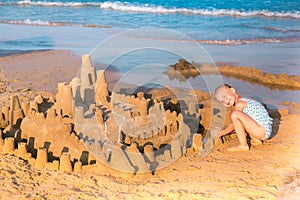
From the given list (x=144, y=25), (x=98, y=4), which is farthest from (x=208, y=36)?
(x=98, y=4)

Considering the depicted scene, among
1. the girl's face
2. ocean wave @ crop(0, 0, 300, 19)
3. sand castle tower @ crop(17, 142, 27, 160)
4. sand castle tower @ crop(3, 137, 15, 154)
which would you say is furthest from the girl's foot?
ocean wave @ crop(0, 0, 300, 19)

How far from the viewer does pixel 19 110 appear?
498 cm

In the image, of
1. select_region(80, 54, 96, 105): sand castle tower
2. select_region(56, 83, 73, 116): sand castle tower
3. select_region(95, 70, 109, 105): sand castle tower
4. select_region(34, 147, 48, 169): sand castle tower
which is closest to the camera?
select_region(34, 147, 48, 169): sand castle tower

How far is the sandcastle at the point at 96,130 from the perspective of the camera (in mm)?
4109

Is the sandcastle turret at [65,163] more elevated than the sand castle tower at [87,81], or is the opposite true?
the sand castle tower at [87,81]

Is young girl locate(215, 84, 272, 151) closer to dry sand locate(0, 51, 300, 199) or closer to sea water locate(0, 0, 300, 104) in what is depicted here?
dry sand locate(0, 51, 300, 199)

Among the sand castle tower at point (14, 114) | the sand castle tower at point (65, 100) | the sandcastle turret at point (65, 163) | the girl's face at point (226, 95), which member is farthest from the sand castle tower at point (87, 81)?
the girl's face at point (226, 95)

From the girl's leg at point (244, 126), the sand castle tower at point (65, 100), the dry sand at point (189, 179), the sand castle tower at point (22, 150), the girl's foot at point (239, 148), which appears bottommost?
the dry sand at point (189, 179)

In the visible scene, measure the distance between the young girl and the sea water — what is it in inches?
105

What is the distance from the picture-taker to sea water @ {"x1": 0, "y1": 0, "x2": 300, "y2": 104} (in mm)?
10953

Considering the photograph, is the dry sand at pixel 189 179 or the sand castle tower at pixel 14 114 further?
the sand castle tower at pixel 14 114

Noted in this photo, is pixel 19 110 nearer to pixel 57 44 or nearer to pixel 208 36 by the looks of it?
pixel 57 44

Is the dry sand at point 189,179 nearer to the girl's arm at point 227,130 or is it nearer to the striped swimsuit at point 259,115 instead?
the girl's arm at point 227,130

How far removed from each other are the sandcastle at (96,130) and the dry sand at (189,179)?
0.11 metres
